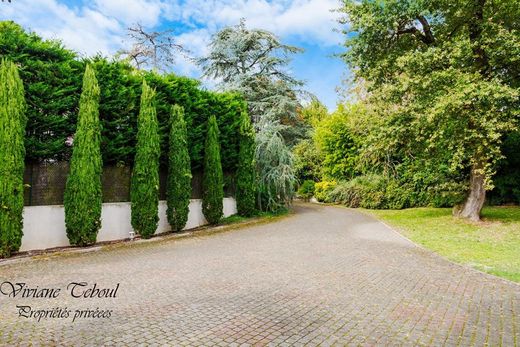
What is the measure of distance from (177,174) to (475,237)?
368 inches

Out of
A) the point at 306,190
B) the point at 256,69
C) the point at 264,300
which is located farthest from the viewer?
the point at 306,190

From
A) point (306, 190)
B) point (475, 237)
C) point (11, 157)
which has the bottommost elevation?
point (475, 237)

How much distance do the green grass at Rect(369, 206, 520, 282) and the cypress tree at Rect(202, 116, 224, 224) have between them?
6.50 m

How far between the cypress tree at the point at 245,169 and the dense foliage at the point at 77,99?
1574mm

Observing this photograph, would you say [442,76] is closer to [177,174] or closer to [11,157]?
[177,174]

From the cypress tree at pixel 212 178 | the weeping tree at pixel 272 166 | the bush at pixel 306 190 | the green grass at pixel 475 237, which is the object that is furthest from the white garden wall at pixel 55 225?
the bush at pixel 306 190

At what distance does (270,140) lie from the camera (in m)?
15.7

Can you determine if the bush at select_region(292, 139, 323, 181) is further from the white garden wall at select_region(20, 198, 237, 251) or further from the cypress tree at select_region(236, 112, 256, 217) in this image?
the white garden wall at select_region(20, 198, 237, 251)

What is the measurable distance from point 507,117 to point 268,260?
9301mm

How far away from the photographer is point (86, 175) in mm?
8812

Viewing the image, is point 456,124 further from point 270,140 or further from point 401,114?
point 270,140

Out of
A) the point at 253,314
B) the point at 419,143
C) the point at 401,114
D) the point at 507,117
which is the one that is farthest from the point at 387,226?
the point at 253,314

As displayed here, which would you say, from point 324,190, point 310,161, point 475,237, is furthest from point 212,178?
point 310,161

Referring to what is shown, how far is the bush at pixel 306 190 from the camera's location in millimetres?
28109
